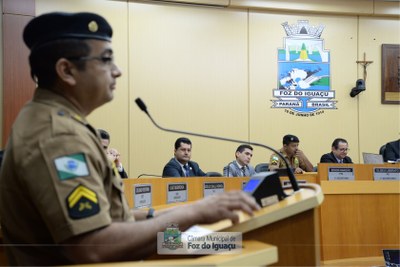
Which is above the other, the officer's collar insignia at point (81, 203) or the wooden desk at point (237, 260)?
the officer's collar insignia at point (81, 203)

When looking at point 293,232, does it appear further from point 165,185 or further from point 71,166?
point 165,185

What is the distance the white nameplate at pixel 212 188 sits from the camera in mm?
2818

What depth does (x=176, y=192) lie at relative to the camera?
2.75 meters

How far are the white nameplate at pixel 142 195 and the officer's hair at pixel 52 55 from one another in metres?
1.54

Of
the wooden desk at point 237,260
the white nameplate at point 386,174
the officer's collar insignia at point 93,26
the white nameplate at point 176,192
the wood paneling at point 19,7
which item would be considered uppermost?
the wood paneling at point 19,7

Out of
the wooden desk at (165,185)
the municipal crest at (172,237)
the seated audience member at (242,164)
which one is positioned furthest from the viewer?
the seated audience member at (242,164)

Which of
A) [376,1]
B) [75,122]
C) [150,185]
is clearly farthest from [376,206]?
[376,1]

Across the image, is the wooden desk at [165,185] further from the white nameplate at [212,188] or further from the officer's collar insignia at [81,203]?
the officer's collar insignia at [81,203]

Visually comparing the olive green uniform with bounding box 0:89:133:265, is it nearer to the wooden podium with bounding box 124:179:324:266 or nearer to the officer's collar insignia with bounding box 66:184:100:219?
the officer's collar insignia with bounding box 66:184:100:219

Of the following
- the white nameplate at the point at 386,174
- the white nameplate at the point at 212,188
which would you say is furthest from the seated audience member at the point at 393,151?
the white nameplate at the point at 212,188

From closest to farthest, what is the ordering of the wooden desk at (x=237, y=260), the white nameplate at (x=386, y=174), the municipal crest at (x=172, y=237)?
the wooden desk at (x=237, y=260) → the municipal crest at (x=172, y=237) → the white nameplate at (x=386, y=174)

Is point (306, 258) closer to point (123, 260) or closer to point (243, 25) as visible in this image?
point (123, 260)

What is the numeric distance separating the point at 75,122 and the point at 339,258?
8.98 ft

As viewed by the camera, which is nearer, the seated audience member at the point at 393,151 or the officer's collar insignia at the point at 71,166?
the officer's collar insignia at the point at 71,166
